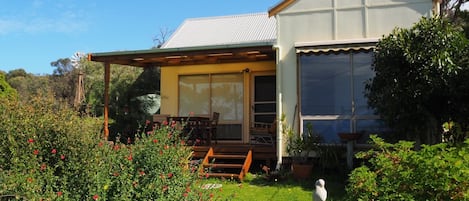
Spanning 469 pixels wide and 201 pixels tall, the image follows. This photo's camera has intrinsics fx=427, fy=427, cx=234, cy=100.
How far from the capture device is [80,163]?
4.73 m

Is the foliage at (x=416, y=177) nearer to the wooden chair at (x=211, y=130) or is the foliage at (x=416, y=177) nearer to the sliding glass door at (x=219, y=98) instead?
the wooden chair at (x=211, y=130)

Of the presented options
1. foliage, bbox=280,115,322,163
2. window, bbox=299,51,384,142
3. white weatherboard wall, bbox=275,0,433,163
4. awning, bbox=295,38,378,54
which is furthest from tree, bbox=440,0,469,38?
foliage, bbox=280,115,322,163

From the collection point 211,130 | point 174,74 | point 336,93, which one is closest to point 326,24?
point 336,93

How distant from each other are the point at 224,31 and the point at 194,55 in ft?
17.4

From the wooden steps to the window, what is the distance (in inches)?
69.7

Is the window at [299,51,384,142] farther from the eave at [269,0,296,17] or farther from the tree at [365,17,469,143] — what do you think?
the eave at [269,0,296,17]

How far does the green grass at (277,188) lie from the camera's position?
314 inches

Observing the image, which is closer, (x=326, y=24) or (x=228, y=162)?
(x=326, y=24)

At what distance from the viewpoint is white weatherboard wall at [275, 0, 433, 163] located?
1019 cm

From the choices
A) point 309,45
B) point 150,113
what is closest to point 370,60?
point 309,45

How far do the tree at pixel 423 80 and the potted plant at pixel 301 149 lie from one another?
6.00 ft

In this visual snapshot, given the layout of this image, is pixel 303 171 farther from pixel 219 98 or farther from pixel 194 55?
pixel 219 98

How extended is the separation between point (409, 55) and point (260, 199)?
12.9 feet

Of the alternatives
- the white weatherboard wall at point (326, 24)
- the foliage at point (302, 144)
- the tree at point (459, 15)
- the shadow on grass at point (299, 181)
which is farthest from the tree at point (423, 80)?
the tree at point (459, 15)
